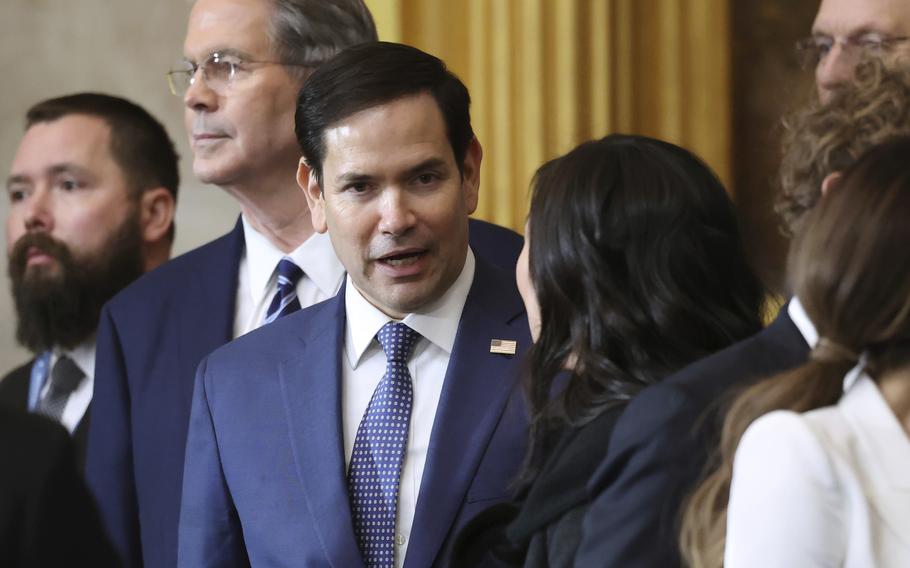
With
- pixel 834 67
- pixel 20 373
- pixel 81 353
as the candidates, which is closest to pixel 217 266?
pixel 81 353

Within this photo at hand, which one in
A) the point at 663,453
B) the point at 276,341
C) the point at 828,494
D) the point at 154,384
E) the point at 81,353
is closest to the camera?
the point at 828,494

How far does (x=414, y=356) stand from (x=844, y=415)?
110 centimetres

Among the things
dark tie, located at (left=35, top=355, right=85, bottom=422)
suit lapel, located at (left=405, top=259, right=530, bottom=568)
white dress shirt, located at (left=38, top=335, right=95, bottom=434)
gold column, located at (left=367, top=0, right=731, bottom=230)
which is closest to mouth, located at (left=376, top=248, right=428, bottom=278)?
suit lapel, located at (left=405, top=259, right=530, bottom=568)

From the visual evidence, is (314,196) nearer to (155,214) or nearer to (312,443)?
(312,443)

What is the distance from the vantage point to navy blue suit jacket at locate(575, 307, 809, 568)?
77.9 inches

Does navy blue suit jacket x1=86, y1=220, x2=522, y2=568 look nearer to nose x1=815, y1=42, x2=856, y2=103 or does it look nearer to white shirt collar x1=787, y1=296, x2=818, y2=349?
nose x1=815, y1=42, x2=856, y2=103

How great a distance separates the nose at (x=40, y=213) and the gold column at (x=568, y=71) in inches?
45.6

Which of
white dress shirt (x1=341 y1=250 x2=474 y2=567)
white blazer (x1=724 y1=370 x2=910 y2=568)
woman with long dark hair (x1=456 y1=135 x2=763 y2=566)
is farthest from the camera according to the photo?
white dress shirt (x1=341 y1=250 x2=474 y2=567)

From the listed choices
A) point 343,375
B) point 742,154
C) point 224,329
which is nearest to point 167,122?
point 224,329

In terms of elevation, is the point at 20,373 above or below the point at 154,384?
below

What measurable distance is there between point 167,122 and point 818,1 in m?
1.95

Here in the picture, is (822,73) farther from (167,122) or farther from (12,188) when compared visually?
(12,188)

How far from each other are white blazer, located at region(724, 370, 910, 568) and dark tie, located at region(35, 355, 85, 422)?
2.69 metres

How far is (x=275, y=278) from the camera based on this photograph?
135 inches
